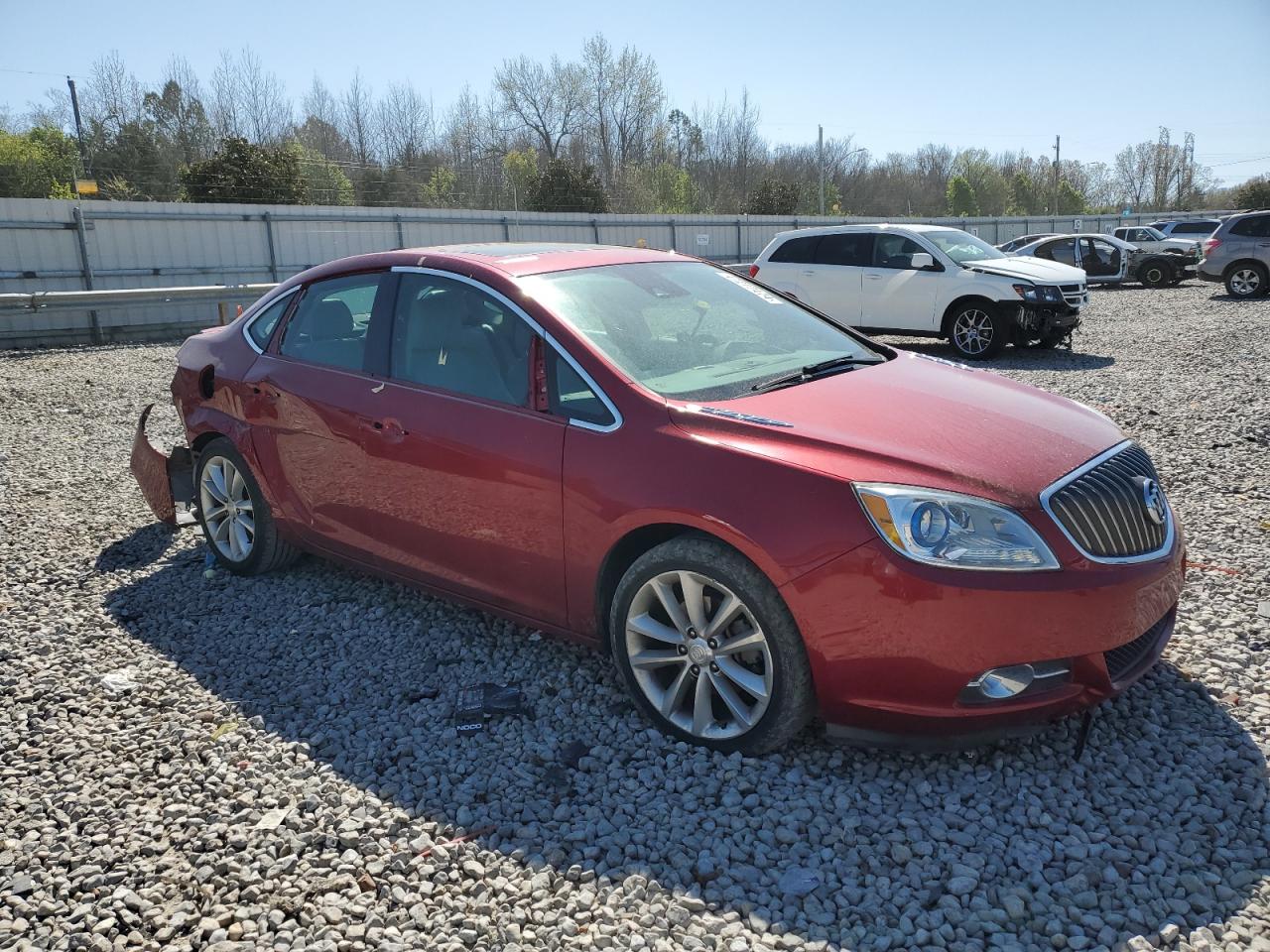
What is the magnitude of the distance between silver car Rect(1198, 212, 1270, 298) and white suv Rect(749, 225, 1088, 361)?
953 cm

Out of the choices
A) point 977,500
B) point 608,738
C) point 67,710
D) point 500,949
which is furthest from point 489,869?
point 67,710

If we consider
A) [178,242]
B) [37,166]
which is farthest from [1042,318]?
[37,166]

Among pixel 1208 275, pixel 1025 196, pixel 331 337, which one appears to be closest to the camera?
pixel 331 337

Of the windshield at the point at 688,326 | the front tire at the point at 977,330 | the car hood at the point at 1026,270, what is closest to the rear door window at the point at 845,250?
the car hood at the point at 1026,270

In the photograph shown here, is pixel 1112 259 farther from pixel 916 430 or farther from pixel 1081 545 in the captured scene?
pixel 1081 545

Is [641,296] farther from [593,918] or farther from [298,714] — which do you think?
[593,918]

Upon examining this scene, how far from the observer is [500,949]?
8.43 feet

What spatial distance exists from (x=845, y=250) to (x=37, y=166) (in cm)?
3069

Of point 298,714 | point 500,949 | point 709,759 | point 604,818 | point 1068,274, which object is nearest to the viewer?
point 500,949

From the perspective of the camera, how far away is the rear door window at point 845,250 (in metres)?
13.7

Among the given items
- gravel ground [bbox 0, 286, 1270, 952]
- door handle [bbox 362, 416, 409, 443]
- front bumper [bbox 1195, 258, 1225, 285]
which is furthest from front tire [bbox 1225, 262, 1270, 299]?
door handle [bbox 362, 416, 409, 443]

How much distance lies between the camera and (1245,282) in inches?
806

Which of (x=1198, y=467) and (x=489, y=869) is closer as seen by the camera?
(x=489, y=869)

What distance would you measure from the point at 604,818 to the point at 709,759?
0.45m
